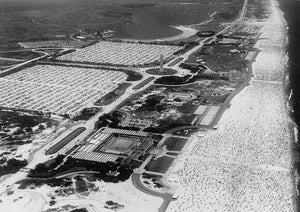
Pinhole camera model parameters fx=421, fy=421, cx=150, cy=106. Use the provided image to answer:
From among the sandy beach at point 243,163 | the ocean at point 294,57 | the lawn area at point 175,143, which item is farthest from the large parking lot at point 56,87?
the ocean at point 294,57

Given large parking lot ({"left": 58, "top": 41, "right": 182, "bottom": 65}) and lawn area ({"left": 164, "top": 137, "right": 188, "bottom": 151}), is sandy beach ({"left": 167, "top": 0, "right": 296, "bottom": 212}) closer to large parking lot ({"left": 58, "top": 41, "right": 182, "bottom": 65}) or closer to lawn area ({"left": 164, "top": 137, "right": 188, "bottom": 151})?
lawn area ({"left": 164, "top": 137, "right": 188, "bottom": 151})

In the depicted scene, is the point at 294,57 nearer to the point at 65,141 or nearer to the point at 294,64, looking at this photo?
the point at 294,64

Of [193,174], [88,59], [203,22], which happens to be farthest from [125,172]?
[203,22]

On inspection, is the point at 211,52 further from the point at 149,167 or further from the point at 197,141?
the point at 149,167

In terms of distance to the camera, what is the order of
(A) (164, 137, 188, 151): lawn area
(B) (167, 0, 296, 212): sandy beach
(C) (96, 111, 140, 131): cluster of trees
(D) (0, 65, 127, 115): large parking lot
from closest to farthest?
1. (B) (167, 0, 296, 212): sandy beach
2. (A) (164, 137, 188, 151): lawn area
3. (C) (96, 111, 140, 131): cluster of trees
4. (D) (0, 65, 127, 115): large parking lot

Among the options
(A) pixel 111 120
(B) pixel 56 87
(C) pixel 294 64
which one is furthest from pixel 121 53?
(A) pixel 111 120

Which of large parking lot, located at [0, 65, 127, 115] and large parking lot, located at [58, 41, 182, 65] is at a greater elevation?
large parking lot, located at [58, 41, 182, 65]

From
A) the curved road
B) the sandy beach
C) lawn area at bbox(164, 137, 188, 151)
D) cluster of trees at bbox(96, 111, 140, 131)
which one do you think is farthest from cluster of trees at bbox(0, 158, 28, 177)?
lawn area at bbox(164, 137, 188, 151)
